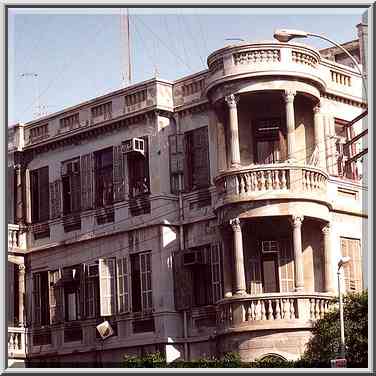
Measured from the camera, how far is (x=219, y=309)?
22.1m

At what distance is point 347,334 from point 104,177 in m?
4.63

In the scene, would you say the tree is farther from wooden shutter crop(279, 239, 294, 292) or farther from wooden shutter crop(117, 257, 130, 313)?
wooden shutter crop(117, 257, 130, 313)

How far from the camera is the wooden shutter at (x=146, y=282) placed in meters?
22.7

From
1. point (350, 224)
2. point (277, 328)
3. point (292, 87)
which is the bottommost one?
point (277, 328)

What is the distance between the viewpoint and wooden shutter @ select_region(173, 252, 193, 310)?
73.8 feet

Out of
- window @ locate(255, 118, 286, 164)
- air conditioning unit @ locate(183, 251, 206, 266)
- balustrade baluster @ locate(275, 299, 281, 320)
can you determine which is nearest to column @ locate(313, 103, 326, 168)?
window @ locate(255, 118, 286, 164)

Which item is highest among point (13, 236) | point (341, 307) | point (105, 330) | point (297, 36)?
point (297, 36)

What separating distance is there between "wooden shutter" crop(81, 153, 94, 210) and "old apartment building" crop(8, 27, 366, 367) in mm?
22

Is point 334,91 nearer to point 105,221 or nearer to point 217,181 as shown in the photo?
point 217,181

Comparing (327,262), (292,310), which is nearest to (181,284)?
(292,310)

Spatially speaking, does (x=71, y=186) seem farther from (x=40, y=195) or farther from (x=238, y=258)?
(x=238, y=258)

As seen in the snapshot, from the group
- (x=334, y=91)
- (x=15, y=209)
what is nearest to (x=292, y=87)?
(x=334, y=91)

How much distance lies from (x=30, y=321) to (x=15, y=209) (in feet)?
5.53

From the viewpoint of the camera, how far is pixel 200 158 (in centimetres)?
2278
